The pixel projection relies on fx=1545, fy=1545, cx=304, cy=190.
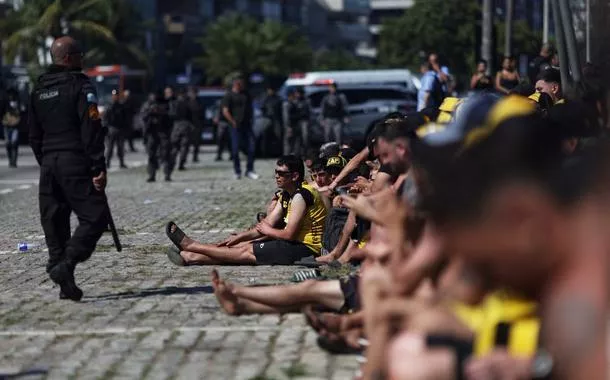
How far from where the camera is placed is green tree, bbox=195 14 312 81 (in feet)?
283

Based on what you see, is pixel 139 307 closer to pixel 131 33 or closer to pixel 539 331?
pixel 539 331

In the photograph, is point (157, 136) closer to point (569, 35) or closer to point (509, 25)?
point (509, 25)

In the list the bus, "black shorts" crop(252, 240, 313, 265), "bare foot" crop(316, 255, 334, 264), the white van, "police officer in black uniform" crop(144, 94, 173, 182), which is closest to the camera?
"bare foot" crop(316, 255, 334, 264)

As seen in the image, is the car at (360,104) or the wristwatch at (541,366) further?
the car at (360,104)

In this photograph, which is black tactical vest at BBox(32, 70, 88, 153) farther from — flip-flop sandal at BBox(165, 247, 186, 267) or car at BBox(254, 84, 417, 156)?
car at BBox(254, 84, 417, 156)

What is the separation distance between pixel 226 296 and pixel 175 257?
4501 mm

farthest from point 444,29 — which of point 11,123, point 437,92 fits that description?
point 437,92

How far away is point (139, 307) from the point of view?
10023 millimetres

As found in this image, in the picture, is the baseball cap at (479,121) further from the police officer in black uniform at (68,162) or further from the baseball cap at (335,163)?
the baseball cap at (335,163)

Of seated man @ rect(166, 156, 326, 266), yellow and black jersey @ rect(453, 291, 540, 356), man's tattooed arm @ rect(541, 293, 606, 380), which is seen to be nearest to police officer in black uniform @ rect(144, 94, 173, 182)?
seated man @ rect(166, 156, 326, 266)

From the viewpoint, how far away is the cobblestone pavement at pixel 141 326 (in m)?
7.61

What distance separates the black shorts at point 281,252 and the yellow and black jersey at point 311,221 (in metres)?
0.07

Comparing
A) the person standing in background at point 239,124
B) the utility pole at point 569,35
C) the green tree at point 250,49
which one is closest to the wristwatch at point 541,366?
the utility pole at point 569,35

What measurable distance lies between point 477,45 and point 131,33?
4451 cm
